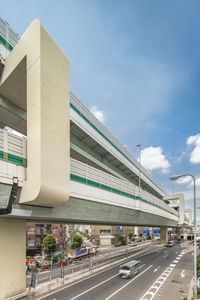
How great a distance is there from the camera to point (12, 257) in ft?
44.2

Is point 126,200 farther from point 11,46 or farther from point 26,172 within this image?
point 11,46

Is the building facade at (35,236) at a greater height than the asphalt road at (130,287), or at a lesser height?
lesser

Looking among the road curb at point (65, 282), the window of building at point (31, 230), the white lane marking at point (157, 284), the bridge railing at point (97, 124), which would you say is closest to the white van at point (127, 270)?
the white lane marking at point (157, 284)

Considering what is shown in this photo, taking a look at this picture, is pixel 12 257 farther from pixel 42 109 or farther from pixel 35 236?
pixel 35 236

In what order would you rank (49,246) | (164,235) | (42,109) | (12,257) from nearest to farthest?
1. (42,109)
2. (12,257)
3. (49,246)
4. (164,235)

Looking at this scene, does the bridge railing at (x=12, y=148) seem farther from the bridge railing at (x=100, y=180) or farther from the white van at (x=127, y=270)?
the white van at (x=127, y=270)

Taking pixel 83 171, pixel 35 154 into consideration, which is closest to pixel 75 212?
pixel 83 171

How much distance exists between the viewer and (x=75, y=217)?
16.1 meters

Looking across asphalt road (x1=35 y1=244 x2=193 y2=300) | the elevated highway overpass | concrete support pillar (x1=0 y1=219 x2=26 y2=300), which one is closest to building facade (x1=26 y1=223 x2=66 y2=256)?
asphalt road (x1=35 y1=244 x2=193 y2=300)

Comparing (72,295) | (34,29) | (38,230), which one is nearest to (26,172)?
(34,29)

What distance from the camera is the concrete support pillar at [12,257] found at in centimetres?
1282

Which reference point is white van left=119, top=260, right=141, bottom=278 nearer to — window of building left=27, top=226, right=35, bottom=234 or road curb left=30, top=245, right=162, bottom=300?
road curb left=30, top=245, right=162, bottom=300

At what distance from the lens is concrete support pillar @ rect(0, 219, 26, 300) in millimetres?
12820

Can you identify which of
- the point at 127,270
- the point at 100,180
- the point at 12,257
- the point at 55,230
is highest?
→ the point at 100,180
